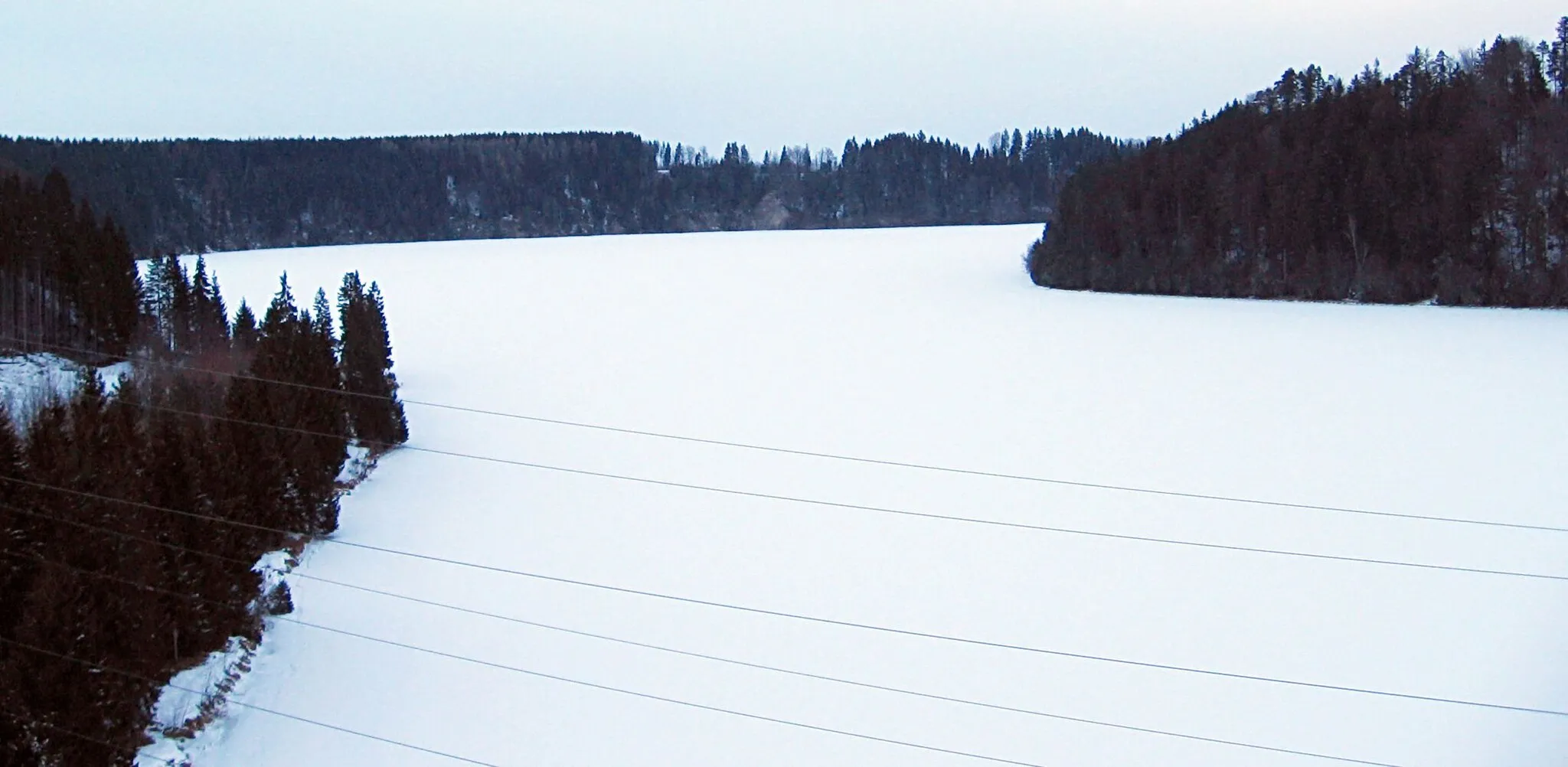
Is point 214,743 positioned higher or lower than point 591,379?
lower

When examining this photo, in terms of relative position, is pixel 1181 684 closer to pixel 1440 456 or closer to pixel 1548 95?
pixel 1440 456

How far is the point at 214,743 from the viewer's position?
1013 cm

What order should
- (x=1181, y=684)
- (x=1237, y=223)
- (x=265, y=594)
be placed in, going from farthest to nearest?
(x=1237, y=223) → (x=265, y=594) → (x=1181, y=684)

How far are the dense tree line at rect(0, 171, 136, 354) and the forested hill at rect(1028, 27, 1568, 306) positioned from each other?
3687 centimetres

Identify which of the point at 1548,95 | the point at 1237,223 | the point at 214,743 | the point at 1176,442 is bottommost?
the point at 214,743

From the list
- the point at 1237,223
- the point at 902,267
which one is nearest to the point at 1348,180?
the point at 1237,223

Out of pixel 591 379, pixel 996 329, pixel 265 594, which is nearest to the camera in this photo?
pixel 265 594

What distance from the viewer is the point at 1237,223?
51281 millimetres

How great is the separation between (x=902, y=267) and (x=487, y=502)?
44.7 meters

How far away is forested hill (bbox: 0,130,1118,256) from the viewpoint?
116 m

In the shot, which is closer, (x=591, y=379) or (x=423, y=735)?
(x=423, y=735)

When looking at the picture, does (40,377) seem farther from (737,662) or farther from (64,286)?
(737,662)

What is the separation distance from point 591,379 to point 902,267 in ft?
117

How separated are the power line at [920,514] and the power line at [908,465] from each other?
1372 mm
